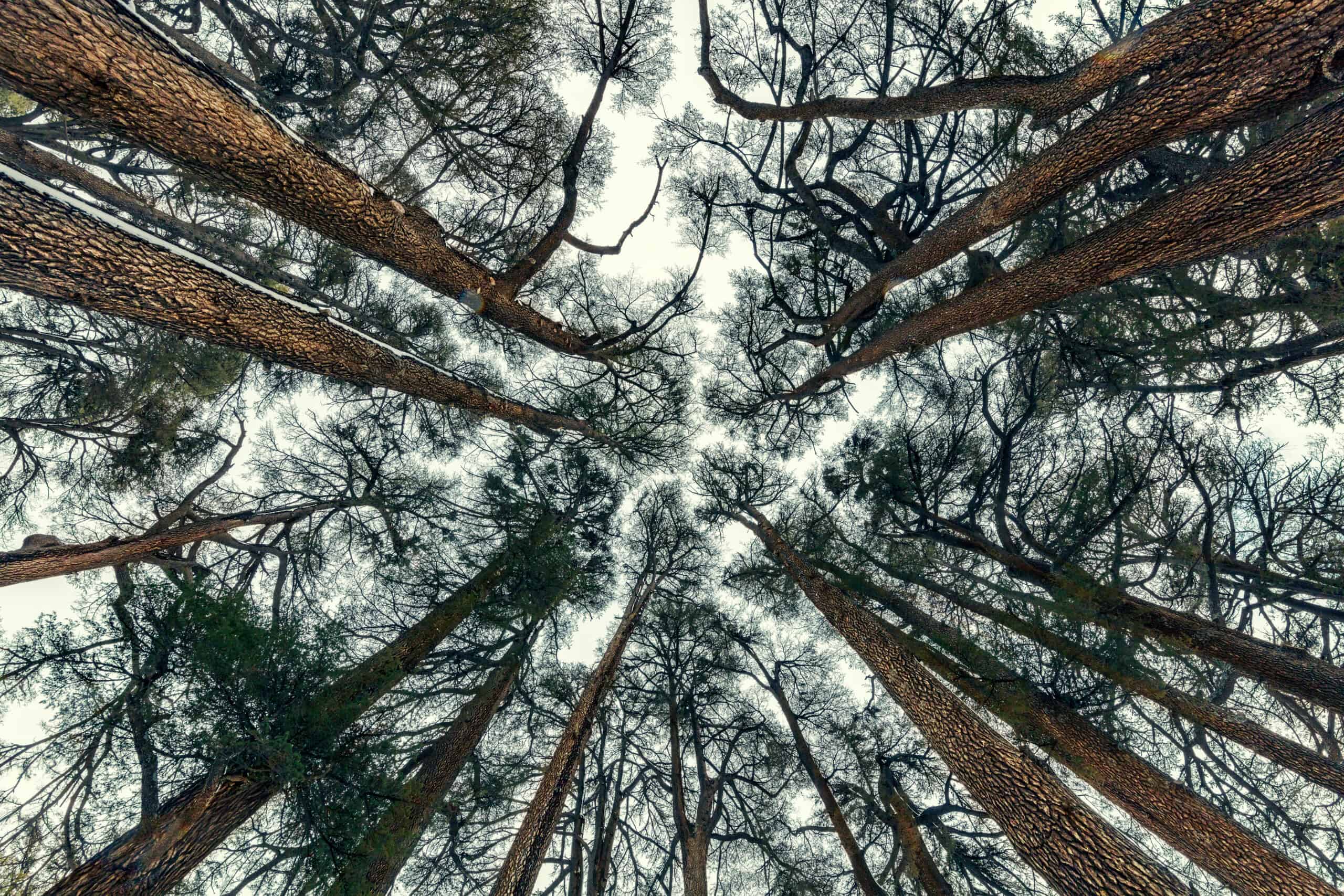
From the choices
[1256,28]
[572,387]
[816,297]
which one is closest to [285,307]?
[572,387]

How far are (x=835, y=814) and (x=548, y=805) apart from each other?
3910 millimetres

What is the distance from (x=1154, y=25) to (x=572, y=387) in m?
7.78

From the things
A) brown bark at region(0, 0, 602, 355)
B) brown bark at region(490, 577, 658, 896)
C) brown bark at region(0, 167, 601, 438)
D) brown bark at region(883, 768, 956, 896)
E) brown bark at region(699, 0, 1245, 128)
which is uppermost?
brown bark at region(699, 0, 1245, 128)

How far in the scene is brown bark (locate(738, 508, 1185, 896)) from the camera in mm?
2895

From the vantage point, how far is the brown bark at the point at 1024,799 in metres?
2.89

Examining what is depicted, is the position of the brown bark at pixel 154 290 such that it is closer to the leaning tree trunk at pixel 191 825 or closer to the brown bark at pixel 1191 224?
the leaning tree trunk at pixel 191 825

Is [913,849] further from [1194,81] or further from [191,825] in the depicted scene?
[1194,81]

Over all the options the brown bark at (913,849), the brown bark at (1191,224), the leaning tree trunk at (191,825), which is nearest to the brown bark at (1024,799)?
the brown bark at (913,849)

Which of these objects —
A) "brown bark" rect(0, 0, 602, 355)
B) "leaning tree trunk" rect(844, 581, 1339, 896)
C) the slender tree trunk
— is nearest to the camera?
"brown bark" rect(0, 0, 602, 355)

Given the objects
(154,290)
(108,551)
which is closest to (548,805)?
(154,290)

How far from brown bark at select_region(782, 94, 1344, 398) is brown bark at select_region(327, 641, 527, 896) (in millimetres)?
7795

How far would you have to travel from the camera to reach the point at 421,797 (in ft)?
17.9

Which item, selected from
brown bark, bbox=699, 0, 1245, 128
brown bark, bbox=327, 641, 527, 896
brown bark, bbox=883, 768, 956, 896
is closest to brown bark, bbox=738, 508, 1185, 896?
brown bark, bbox=883, 768, 956, 896

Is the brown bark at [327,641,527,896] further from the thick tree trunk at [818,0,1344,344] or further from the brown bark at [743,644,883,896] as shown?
the thick tree trunk at [818,0,1344,344]
